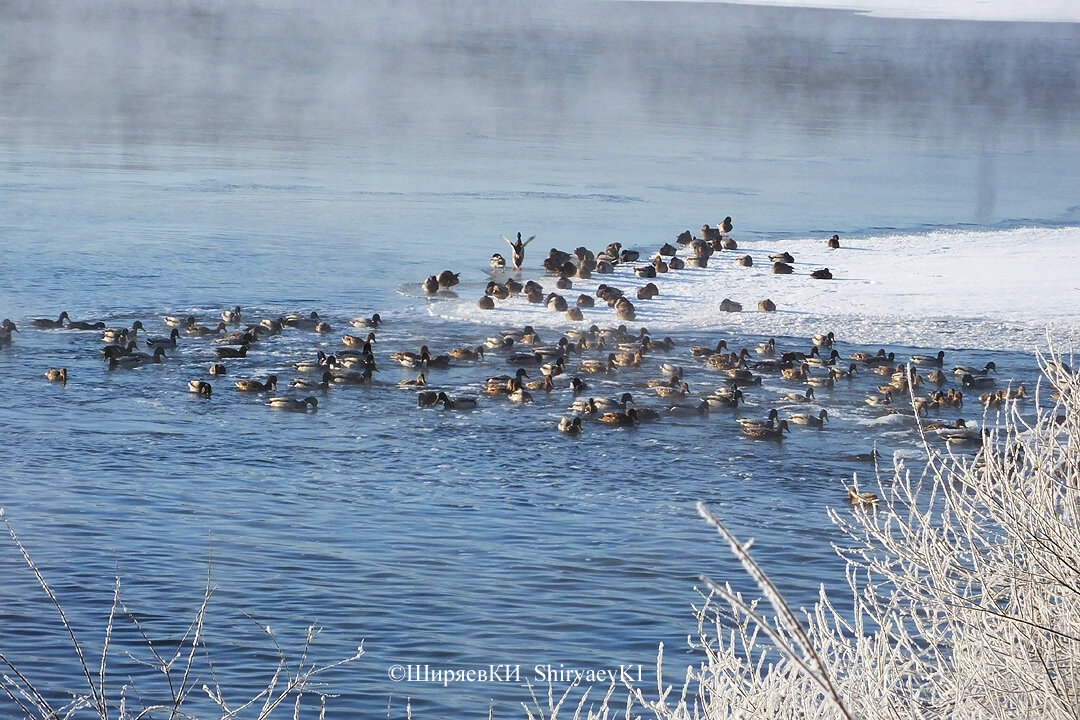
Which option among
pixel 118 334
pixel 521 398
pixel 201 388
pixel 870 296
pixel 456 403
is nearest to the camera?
pixel 456 403

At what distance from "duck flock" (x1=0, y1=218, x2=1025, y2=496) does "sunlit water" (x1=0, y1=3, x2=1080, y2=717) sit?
0.55 ft

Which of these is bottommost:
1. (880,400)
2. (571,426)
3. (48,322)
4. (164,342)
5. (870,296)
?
(571,426)

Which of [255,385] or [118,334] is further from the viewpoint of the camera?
[118,334]

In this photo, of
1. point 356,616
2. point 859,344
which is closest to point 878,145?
point 859,344

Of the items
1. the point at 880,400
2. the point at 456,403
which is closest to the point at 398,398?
the point at 456,403

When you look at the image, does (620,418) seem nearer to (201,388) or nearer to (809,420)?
(809,420)

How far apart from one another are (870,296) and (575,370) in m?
6.06

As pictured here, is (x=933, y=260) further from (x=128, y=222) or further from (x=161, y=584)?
(x=161, y=584)

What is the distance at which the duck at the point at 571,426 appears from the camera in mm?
14852

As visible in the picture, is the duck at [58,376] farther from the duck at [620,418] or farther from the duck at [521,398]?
the duck at [620,418]

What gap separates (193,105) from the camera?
54.8 meters

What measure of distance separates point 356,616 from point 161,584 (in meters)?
1.56

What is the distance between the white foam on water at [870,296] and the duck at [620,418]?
453cm

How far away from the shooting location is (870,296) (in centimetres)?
2166
